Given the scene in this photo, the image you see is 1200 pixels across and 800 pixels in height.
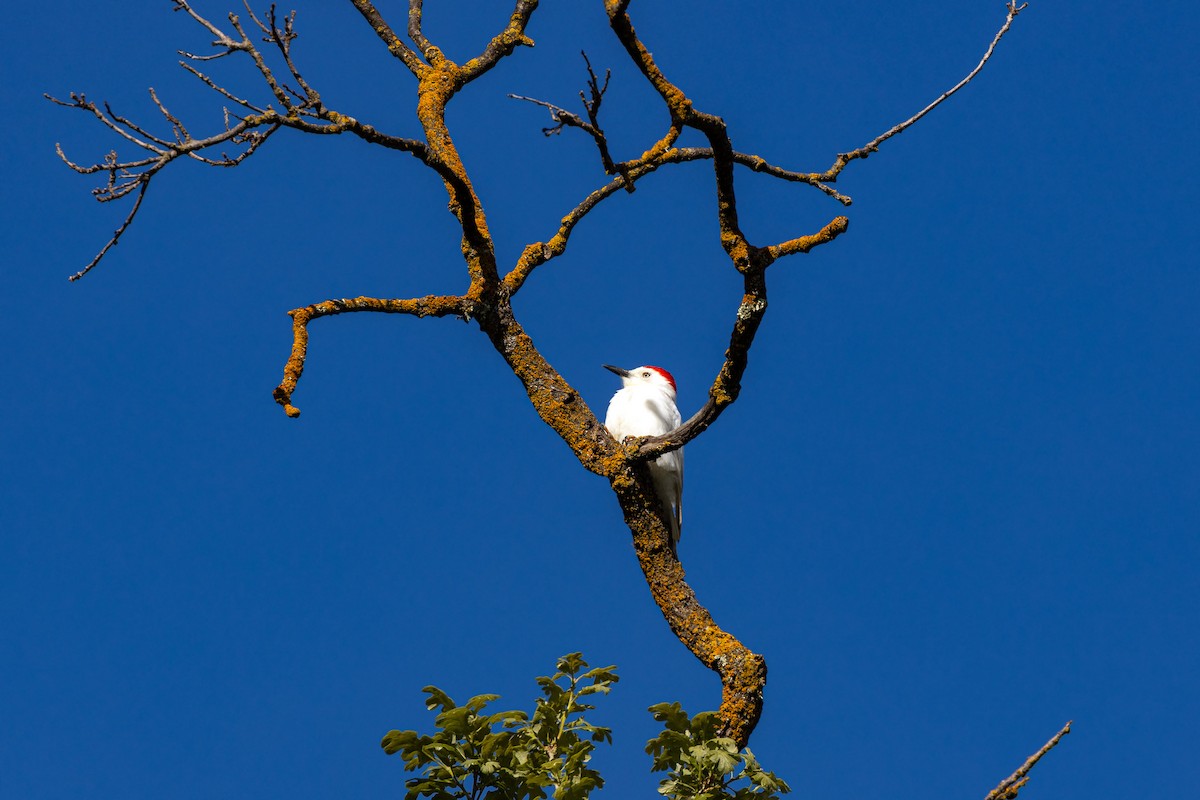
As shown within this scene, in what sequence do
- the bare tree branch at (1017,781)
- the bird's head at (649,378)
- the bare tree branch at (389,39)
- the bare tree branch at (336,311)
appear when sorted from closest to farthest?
the bare tree branch at (1017,781), the bare tree branch at (336,311), the bare tree branch at (389,39), the bird's head at (649,378)

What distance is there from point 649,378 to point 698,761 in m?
3.99

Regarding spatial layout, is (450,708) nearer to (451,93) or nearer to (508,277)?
(508,277)

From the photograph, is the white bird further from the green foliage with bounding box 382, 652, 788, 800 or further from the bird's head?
the green foliage with bounding box 382, 652, 788, 800

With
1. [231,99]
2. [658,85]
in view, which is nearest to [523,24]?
[658,85]

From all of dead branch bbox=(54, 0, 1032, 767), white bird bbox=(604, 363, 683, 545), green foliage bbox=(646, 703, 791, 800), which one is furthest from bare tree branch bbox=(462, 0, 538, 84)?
green foliage bbox=(646, 703, 791, 800)

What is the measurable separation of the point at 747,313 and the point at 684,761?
177cm

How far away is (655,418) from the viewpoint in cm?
737

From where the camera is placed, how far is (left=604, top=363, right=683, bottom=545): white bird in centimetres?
662

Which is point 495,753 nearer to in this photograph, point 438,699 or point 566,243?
point 438,699

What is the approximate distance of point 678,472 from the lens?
6.91m

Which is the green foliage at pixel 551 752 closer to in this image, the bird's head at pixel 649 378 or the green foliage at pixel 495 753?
the green foliage at pixel 495 753

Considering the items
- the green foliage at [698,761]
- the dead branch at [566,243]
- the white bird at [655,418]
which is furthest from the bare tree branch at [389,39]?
the green foliage at [698,761]

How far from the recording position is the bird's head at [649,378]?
813cm

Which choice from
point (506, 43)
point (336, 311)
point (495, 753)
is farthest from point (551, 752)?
point (506, 43)
